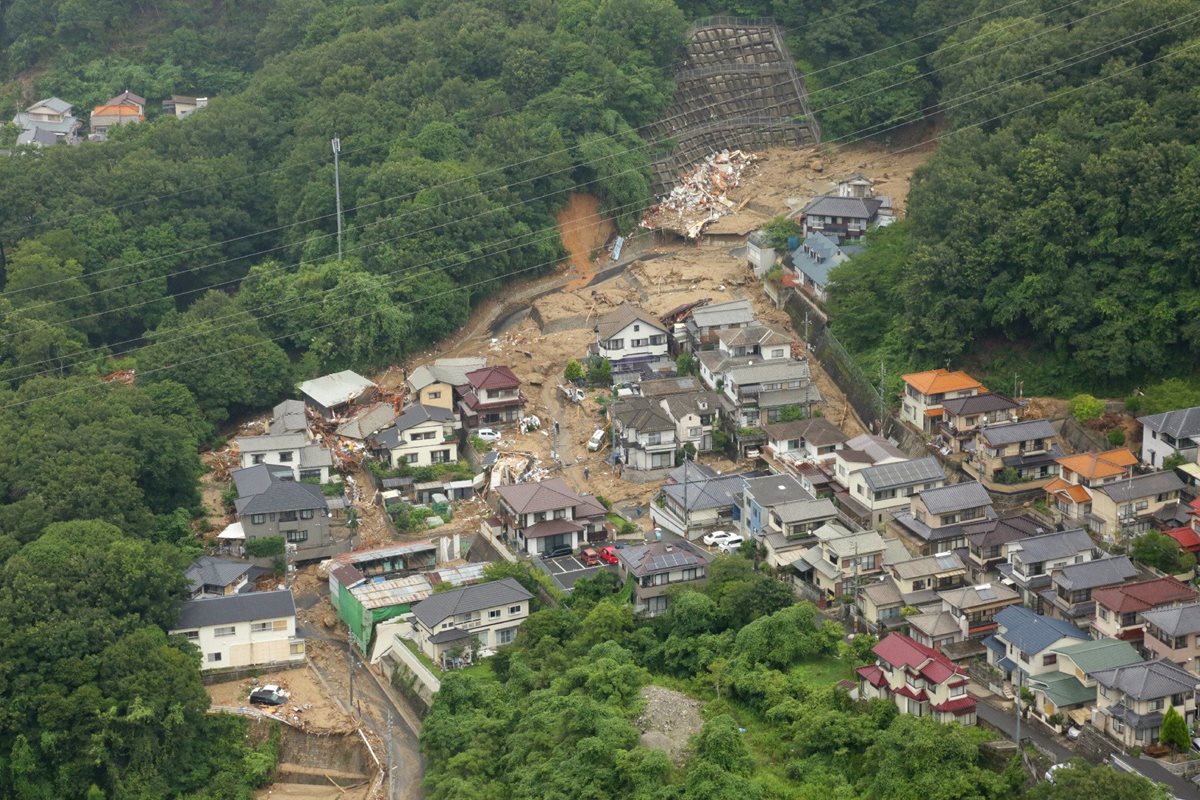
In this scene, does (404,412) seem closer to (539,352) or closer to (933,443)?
(539,352)

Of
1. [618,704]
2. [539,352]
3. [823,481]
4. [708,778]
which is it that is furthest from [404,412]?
[708,778]

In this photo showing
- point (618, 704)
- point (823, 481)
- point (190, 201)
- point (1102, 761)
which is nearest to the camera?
point (1102, 761)

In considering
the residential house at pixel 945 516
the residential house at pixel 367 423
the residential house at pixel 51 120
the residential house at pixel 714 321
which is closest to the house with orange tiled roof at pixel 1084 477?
the residential house at pixel 945 516

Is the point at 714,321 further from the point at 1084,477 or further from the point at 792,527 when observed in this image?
the point at 1084,477

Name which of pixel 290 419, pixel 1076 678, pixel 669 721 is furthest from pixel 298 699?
pixel 1076 678

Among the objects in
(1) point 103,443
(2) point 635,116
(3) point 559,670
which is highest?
(2) point 635,116

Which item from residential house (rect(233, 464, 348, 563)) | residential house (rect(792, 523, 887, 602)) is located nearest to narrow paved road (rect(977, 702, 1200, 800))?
residential house (rect(792, 523, 887, 602))

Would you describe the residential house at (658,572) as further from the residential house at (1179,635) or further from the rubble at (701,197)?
the rubble at (701,197)
